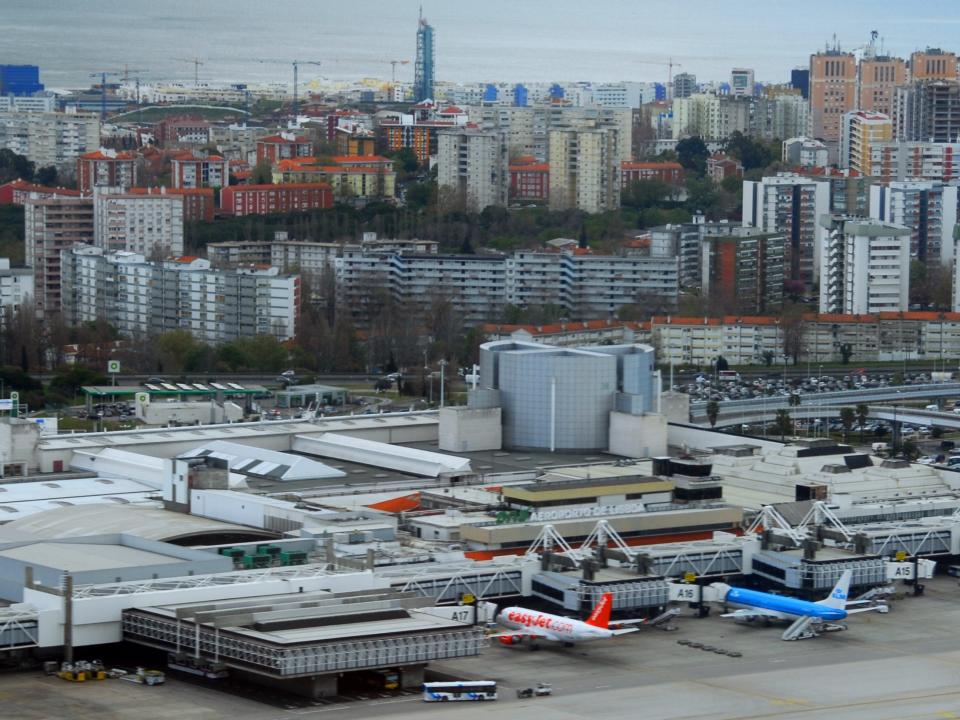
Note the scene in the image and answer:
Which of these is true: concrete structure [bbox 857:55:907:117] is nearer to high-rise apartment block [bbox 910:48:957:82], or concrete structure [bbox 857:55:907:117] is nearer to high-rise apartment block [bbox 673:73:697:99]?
high-rise apartment block [bbox 910:48:957:82]

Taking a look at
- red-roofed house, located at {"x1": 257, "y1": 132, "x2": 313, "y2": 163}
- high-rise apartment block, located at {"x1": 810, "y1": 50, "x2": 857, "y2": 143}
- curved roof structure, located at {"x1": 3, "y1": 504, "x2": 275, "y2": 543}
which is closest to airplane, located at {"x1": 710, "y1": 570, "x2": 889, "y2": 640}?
curved roof structure, located at {"x1": 3, "y1": 504, "x2": 275, "y2": 543}

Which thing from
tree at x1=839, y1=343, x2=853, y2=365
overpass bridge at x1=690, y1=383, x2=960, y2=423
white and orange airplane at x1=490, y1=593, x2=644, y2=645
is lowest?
white and orange airplane at x1=490, y1=593, x2=644, y2=645

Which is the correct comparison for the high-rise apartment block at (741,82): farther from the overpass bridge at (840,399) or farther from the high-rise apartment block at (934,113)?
the overpass bridge at (840,399)

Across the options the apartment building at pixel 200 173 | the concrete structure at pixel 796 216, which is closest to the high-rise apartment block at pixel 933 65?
the apartment building at pixel 200 173

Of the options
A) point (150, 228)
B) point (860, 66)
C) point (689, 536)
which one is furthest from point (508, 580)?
point (860, 66)

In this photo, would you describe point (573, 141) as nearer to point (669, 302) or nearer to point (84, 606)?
point (669, 302)

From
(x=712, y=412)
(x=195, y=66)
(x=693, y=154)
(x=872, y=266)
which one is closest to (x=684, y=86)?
(x=195, y=66)

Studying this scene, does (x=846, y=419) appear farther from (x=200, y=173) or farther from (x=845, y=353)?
(x=200, y=173)
